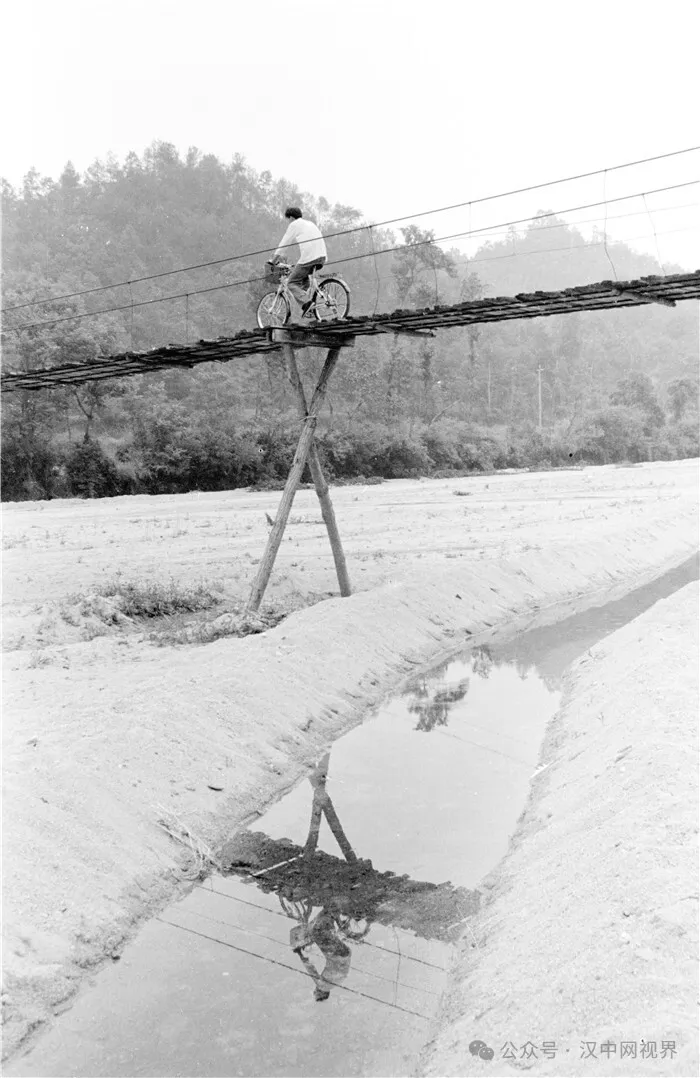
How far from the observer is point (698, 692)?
30.2 ft

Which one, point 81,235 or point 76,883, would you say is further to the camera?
point 81,235

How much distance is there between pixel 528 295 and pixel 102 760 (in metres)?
→ 6.19

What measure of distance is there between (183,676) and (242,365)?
52254 millimetres

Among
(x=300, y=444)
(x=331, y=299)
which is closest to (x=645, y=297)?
(x=331, y=299)

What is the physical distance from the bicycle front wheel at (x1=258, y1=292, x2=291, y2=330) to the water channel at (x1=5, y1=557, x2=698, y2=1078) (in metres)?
5.71

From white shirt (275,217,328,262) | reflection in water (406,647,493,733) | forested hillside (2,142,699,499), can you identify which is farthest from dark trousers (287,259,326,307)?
reflection in water (406,647,493,733)

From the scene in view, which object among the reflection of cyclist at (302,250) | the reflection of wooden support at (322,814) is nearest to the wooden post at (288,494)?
the reflection of cyclist at (302,250)

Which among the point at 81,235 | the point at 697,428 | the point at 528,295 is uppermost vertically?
the point at 81,235

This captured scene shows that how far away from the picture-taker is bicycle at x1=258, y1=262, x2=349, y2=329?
→ 1295cm

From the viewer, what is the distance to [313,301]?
1306cm

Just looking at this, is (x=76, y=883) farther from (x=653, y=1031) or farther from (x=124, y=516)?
(x=124, y=516)

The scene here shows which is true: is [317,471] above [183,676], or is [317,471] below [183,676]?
above

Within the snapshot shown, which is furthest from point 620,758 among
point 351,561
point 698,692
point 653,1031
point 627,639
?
point 351,561

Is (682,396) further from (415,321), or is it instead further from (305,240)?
(415,321)
